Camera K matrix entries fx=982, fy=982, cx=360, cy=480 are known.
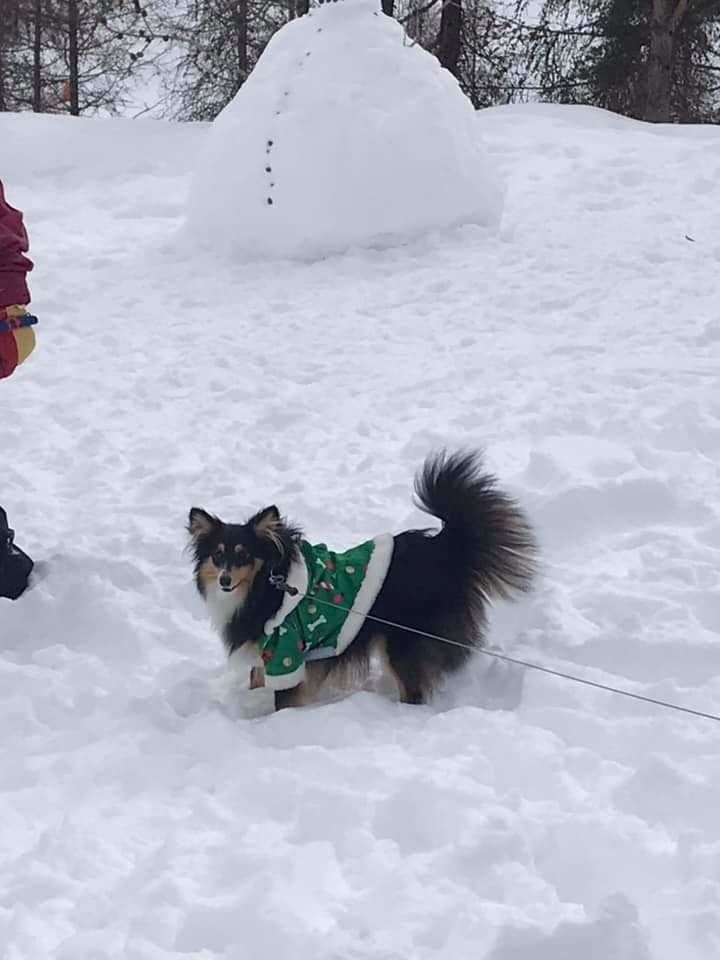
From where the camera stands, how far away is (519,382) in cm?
551

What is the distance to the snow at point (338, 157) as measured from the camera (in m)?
7.71

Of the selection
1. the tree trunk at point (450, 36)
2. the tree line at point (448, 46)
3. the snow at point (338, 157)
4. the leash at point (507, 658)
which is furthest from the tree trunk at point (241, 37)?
the leash at point (507, 658)

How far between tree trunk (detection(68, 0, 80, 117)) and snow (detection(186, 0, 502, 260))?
9448 millimetres

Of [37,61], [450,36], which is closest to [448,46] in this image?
[450,36]

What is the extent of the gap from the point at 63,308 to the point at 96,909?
5.52 meters

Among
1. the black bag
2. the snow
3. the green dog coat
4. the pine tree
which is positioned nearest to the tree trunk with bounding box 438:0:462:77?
the pine tree

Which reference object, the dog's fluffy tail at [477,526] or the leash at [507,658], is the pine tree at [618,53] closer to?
the dog's fluffy tail at [477,526]

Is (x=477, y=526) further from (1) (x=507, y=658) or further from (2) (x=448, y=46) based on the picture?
(2) (x=448, y=46)

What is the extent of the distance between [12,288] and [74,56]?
15097mm

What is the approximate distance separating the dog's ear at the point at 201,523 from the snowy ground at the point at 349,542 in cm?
54

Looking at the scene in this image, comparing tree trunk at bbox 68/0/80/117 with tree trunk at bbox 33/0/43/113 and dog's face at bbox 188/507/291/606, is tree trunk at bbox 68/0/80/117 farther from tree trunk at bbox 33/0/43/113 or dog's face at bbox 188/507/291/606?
dog's face at bbox 188/507/291/606

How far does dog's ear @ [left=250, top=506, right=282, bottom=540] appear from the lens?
312 centimetres

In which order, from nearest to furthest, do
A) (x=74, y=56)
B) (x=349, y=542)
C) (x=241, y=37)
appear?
(x=349, y=542), (x=241, y=37), (x=74, y=56)

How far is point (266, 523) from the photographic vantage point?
10.3 ft
